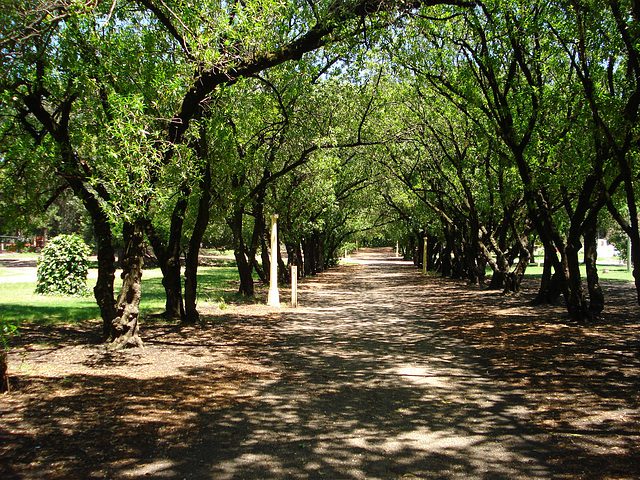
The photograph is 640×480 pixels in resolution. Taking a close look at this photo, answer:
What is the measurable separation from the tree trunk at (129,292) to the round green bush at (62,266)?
1011 centimetres

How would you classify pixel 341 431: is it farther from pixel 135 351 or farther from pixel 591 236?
pixel 591 236

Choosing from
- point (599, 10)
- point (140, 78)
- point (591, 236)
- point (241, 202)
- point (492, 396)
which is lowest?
point (492, 396)

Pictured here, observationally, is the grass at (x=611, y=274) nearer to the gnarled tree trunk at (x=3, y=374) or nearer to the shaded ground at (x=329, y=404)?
the shaded ground at (x=329, y=404)

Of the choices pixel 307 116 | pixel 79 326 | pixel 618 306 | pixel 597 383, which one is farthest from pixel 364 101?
pixel 597 383

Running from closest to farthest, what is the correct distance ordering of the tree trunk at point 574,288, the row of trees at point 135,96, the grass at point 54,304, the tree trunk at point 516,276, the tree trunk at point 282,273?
1. the row of trees at point 135,96
2. the tree trunk at point 574,288
3. the grass at point 54,304
4. the tree trunk at point 516,276
5. the tree trunk at point 282,273

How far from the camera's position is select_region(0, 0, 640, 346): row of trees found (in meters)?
8.57

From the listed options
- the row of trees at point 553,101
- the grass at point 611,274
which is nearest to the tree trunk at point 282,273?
the row of trees at point 553,101

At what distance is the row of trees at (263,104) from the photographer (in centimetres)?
857

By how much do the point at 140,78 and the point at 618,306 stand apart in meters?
14.1

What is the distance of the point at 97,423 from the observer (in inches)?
226

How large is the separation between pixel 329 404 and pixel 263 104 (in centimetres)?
947

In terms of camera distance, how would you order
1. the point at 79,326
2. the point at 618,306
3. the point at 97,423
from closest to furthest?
the point at 97,423 < the point at 79,326 < the point at 618,306

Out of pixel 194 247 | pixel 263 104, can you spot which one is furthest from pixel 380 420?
pixel 263 104

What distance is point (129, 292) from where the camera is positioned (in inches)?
376
